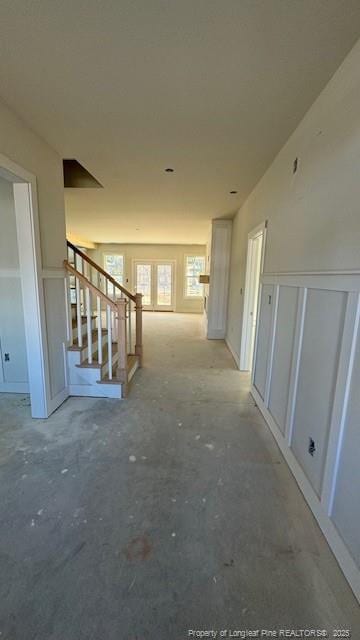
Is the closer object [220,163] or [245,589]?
[245,589]

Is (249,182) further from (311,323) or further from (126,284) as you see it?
(126,284)

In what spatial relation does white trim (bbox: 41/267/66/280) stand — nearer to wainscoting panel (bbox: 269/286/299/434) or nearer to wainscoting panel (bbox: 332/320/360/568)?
wainscoting panel (bbox: 269/286/299/434)

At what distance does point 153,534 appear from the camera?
1.41 metres

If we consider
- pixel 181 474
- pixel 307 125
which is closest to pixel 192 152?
pixel 307 125

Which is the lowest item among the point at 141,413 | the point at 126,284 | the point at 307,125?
the point at 141,413

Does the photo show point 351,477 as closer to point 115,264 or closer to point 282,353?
point 282,353

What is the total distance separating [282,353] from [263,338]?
0.62 m

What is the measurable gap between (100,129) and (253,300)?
2.71m

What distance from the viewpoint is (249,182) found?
10.7ft

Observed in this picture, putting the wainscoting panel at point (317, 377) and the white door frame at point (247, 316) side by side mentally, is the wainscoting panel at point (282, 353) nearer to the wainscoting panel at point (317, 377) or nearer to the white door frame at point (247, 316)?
the wainscoting panel at point (317, 377)

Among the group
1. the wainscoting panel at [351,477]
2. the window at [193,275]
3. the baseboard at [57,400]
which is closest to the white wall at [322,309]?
the wainscoting panel at [351,477]

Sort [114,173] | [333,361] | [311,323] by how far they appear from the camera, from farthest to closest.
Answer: [114,173] < [311,323] < [333,361]

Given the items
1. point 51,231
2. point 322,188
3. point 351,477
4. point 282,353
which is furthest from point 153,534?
point 51,231

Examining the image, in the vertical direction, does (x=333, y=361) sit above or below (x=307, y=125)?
below
